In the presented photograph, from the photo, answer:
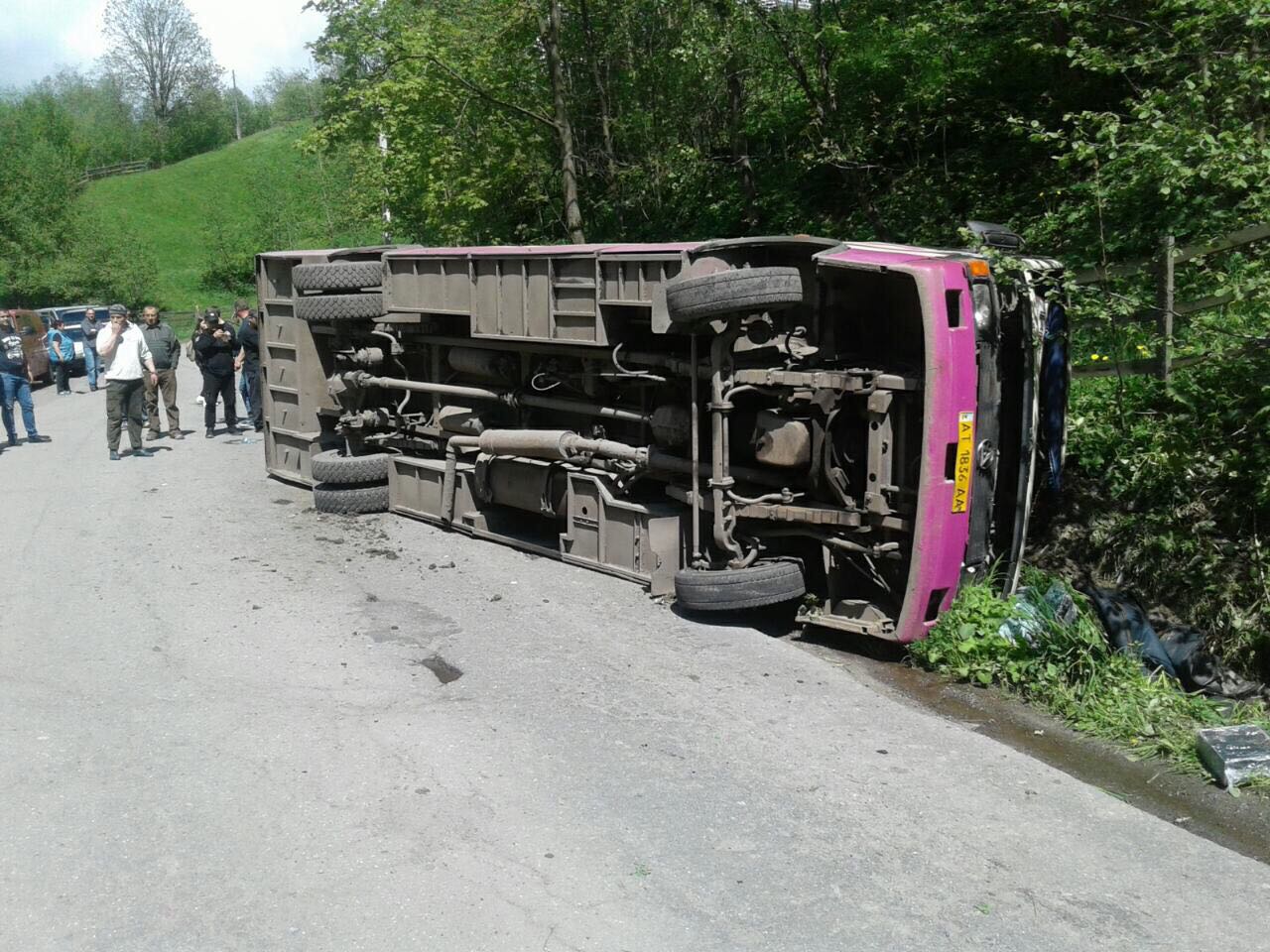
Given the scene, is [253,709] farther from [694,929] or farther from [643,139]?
[643,139]

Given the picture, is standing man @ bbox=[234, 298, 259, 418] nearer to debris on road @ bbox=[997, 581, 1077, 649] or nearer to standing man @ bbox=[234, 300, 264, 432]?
standing man @ bbox=[234, 300, 264, 432]

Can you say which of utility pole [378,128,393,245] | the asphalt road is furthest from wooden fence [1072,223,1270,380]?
utility pole [378,128,393,245]

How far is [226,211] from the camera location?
6138 centimetres

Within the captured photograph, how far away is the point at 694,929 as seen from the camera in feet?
14.2

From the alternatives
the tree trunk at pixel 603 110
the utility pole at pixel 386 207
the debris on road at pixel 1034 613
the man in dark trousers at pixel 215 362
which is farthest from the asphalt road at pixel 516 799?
the utility pole at pixel 386 207

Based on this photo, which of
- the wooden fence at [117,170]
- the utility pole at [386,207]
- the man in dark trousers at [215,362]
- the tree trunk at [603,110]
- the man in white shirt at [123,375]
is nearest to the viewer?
the man in white shirt at [123,375]

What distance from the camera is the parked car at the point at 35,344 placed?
1026 inches

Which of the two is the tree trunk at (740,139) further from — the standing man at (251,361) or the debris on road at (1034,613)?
the debris on road at (1034,613)

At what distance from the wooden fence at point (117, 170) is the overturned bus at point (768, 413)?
260ft

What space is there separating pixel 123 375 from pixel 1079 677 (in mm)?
12135

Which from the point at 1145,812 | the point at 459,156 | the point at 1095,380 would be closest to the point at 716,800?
the point at 1145,812

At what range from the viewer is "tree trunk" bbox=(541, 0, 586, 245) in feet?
58.7

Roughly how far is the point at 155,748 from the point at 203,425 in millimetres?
13460

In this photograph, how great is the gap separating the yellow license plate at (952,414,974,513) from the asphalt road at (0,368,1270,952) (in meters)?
1.24
